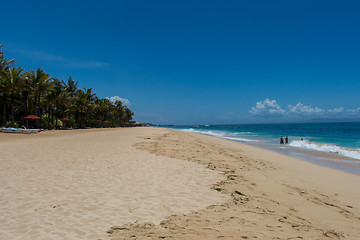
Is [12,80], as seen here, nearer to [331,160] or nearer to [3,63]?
[3,63]

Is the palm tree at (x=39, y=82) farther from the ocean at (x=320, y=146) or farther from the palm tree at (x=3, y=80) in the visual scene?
the ocean at (x=320, y=146)

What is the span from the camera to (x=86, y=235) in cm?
349

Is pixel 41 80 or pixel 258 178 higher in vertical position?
pixel 41 80

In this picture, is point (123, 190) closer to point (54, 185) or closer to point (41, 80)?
point (54, 185)

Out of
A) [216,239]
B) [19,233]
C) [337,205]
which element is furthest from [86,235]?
[337,205]

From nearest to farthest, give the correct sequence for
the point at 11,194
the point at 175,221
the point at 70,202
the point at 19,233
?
1. the point at 19,233
2. the point at 175,221
3. the point at 70,202
4. the point at 11,194

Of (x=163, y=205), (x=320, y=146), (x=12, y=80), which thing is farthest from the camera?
(x=12, y=80)

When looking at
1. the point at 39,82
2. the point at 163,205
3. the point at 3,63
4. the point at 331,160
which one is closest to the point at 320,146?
the point at 331,160

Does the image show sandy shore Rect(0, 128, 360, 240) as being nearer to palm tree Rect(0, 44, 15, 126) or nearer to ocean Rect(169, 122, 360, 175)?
ocean Rect(169, 122, 360, 175)

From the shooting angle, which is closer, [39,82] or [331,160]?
[331,160]

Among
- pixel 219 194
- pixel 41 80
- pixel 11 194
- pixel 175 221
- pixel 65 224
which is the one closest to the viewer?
pixel 65 224

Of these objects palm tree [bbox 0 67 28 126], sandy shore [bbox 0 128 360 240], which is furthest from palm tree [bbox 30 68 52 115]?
sandy shore [bbox 0 128 360 240]

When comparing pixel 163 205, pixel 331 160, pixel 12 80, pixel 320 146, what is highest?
pixel 12 80

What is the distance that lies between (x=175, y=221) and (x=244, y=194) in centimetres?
272
